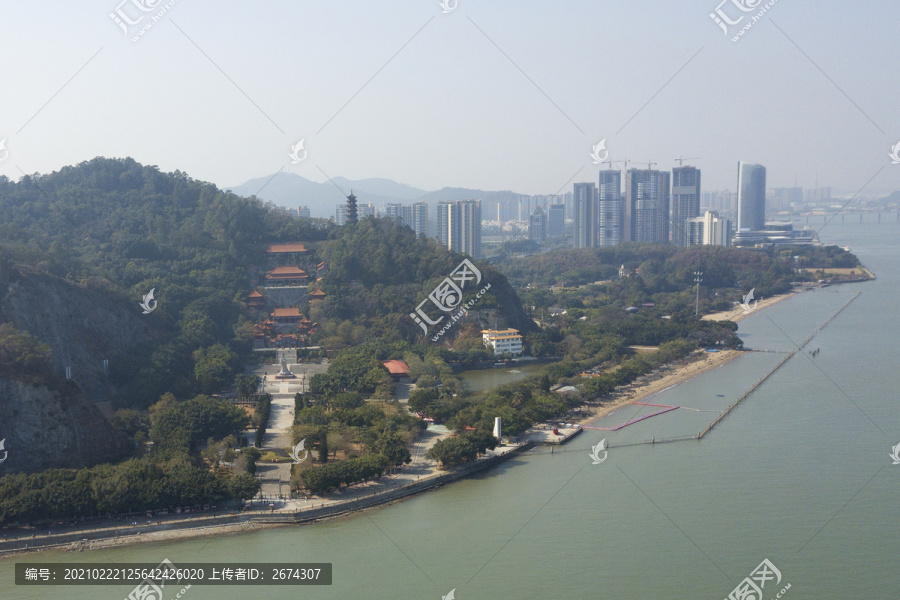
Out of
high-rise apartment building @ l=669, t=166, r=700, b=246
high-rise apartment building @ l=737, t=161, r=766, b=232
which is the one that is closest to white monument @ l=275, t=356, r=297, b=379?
high-rise apartment building @ l=669, t=166, r=700, b=246

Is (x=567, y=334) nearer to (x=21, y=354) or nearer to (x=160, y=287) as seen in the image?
(x=160, y=287)

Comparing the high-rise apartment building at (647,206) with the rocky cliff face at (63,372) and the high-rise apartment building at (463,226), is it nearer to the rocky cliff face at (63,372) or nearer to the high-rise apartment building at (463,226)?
the high-rise apartment building at (463,226)

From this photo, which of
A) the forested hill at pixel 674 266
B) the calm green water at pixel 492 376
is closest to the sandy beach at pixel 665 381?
the calm green water at pixel 492 376

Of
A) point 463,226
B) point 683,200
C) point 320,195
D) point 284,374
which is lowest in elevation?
point 284,374

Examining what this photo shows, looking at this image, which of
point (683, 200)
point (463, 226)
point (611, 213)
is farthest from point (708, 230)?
point (463, 226)

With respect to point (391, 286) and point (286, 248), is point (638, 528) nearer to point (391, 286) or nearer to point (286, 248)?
point (391, 286)

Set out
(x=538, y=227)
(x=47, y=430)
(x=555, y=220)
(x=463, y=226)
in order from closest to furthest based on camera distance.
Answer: (x=47, y=430) < (x=463, y=226) < (x=538, y=227) < (x=555, y=220)

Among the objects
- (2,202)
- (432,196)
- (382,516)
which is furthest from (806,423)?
(432,196)

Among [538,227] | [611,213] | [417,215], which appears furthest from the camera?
[538,227]
